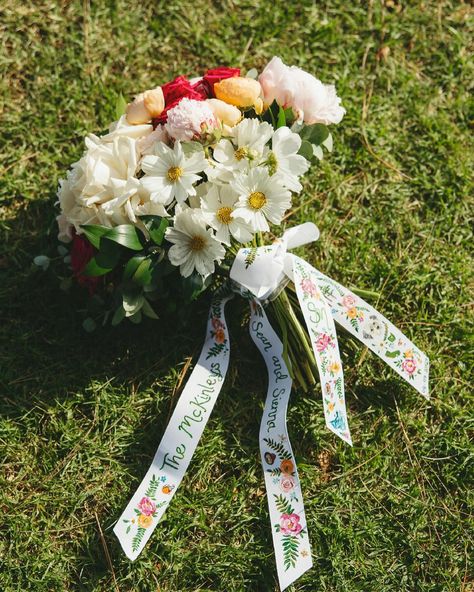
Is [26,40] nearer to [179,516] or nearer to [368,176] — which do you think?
[368,176]

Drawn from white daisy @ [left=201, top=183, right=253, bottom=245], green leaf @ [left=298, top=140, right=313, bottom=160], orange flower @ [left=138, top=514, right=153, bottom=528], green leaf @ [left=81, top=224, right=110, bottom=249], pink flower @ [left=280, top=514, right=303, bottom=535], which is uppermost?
green leaf @ [left=298, top=140, right=313, bottom=160]

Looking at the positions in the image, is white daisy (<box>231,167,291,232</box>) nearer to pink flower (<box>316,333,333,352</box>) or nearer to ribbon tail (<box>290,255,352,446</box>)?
ribbon tail (<box>290,255,352,446</box>)

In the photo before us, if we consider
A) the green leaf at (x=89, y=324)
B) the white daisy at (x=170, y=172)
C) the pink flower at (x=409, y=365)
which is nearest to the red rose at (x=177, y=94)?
the white daisy at (x=170, y=172)

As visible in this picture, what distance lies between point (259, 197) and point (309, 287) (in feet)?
1.37

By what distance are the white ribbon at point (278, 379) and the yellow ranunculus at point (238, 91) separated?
395 mm

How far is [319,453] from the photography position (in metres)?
2.14

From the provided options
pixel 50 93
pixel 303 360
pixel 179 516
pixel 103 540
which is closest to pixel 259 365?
pixel 303 360

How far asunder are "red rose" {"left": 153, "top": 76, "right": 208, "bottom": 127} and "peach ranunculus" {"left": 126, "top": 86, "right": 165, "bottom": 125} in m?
0.02

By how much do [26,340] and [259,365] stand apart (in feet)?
2.47

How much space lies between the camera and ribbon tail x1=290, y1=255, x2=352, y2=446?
1978mm

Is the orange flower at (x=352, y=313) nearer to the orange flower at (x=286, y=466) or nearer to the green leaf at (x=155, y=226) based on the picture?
the orange flower at (x=286, y=466)

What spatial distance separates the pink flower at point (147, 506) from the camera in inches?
77.8

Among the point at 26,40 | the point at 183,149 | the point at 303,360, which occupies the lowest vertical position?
the point at 303,360

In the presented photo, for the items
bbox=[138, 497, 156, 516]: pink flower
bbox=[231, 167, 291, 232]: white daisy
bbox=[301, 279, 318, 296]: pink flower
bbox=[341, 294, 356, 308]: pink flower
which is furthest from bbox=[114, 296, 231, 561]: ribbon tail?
bbox=[231, 167, 291, 232]: white daisy
